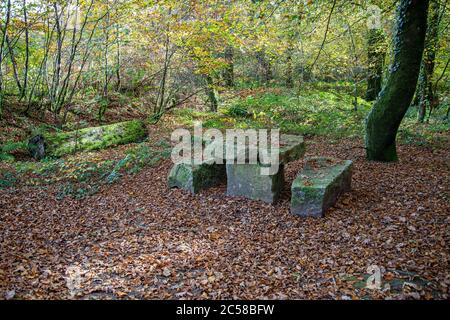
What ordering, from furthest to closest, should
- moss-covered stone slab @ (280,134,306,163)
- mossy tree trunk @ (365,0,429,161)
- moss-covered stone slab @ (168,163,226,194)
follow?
1. moss-covered stone slab @ (168,163,226,194)
2. mossy tree trunk @ (365,0,429,161)
3. moss-covered stone slab @ (280,134,306,163)

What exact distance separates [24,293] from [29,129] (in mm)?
9070

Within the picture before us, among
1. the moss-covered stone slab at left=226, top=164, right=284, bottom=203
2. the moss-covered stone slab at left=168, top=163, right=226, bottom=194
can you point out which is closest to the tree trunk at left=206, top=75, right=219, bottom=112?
the moss-covered stone slab at left=168, top=163, right=226, bottom=194

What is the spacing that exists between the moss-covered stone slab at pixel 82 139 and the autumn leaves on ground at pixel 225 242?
99.9 inches

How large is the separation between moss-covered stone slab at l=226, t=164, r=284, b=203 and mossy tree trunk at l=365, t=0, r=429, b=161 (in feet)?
8.87

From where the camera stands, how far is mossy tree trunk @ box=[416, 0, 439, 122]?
9859 millimetres

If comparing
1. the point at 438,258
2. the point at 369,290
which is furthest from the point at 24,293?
the point at 438,258

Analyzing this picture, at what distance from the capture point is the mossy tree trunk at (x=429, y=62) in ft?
32.3

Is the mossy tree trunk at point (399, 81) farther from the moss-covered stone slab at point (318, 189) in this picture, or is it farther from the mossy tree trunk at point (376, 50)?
the mossy tree trunk at point (376, 50)

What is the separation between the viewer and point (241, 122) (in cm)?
1309

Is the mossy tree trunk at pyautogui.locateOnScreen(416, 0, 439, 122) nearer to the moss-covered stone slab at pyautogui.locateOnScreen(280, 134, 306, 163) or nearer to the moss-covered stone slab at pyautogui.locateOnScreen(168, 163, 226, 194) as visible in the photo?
the moss-covered stone slab at pyautogui.locateOnScreen(280, 134, 306, 163)

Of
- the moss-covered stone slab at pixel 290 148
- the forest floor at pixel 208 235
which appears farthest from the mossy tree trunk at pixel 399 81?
the moss-covered stone slab at pixel 290 148

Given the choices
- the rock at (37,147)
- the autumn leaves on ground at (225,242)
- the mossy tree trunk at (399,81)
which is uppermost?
the mossy tree trunk at (399,81)

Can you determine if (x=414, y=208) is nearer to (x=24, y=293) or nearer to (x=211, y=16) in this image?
(x=24, y=293)

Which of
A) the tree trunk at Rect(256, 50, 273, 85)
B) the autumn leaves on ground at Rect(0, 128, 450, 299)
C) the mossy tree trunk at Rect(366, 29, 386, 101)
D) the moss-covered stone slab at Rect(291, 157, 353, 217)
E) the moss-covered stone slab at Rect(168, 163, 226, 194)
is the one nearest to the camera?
the autumn leaves on ground at Rect(0, 128, 450, 299)
